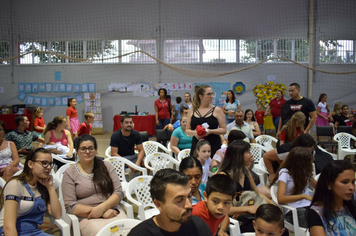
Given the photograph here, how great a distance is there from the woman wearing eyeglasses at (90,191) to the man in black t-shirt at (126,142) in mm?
1674

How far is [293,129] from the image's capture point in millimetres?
4590

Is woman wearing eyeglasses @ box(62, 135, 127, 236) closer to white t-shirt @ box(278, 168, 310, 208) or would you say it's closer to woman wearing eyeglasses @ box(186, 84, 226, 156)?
woman wearing eyeglasses @ box(186, 84, 226, 156)

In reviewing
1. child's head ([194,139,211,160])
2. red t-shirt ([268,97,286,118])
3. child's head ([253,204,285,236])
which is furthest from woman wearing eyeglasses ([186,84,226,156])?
red t-shirt ([268,97,286,118])

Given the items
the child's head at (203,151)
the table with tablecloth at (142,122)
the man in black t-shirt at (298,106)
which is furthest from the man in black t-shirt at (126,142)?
the table with tablecloth at (142,122)

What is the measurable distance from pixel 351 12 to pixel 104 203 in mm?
12205

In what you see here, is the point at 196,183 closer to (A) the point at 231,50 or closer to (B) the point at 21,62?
(A) the point at 231,50

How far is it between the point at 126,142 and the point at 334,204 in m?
3.32

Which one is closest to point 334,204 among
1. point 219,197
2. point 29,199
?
point 219,197

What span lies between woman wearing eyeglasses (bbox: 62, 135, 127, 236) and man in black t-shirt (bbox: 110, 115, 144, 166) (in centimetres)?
167

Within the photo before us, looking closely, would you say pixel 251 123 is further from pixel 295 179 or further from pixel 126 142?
pixel 295 179

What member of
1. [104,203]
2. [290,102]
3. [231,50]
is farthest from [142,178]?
[231,50]

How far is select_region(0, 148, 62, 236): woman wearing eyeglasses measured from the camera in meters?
2.32

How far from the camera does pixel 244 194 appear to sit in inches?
114

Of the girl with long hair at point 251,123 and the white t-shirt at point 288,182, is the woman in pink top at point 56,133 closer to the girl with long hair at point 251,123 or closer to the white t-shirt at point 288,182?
the girl with long hair at point 251,123
